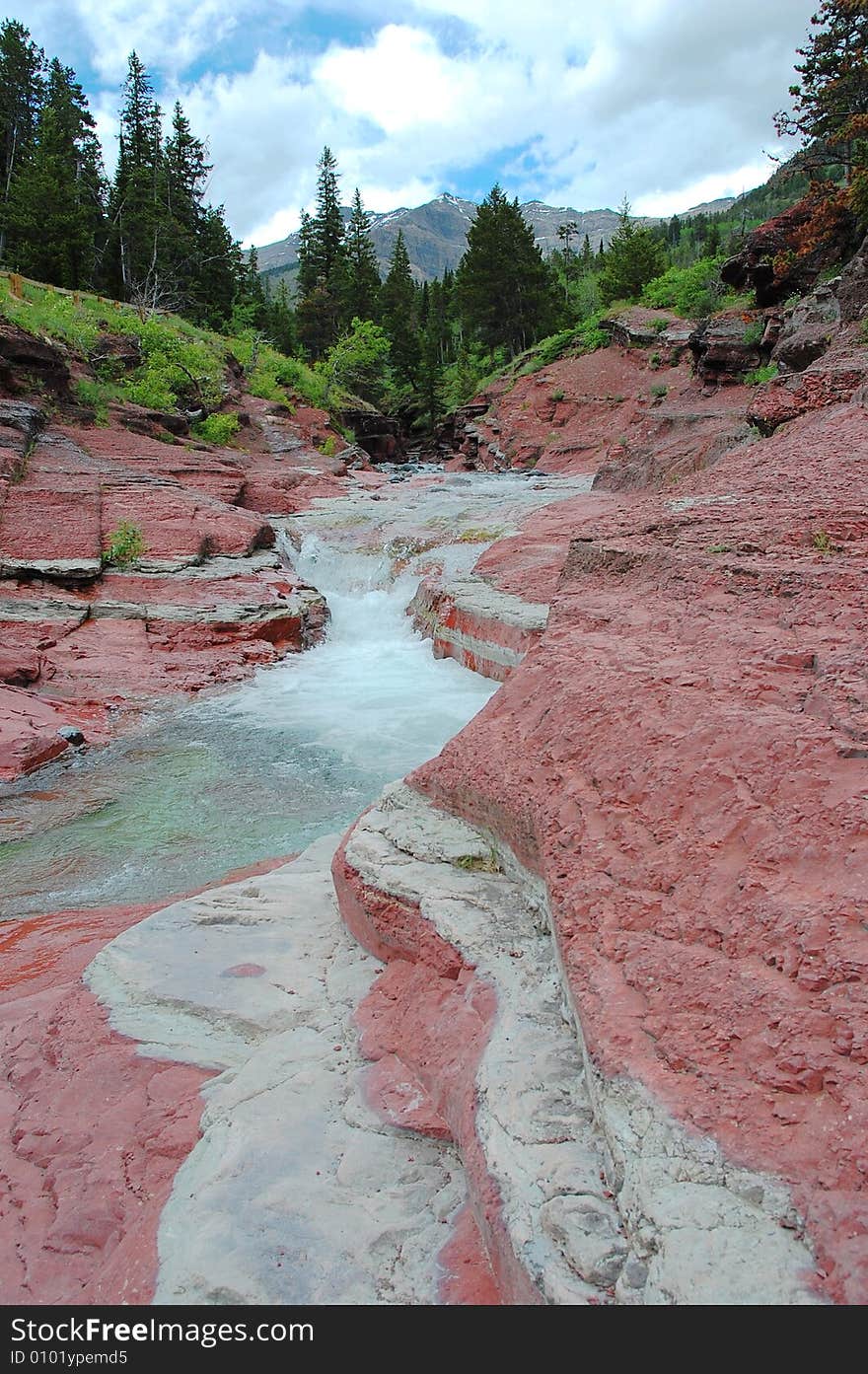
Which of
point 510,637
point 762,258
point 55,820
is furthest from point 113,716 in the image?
point 762,258

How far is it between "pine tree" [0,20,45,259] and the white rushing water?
31287mm

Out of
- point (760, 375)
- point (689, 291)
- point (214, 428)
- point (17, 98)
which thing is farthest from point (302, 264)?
point (760, 375)

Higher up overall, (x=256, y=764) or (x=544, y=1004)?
(x=544, y=1004)

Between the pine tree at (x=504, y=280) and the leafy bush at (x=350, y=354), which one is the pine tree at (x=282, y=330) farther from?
the pine tree at (x=504, y=280)

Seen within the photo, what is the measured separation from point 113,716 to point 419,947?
6.71 m

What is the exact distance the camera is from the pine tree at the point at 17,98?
3300cm

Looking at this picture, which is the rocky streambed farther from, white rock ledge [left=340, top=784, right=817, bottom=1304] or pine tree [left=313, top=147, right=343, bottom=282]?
pine tree [left=313, top=147, right=343, bottom=282]

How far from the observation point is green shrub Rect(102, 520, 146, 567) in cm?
1152

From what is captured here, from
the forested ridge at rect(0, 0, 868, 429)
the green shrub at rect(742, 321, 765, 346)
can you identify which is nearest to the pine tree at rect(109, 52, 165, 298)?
the forested ridge at rect(0, 0, 868, 429)

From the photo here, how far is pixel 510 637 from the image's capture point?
8805mm

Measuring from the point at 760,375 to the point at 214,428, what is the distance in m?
13.3

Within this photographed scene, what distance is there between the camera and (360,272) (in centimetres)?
4416

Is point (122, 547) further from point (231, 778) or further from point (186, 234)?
point (186, 234)

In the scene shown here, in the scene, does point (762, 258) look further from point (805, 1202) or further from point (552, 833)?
point (805, 1202)
